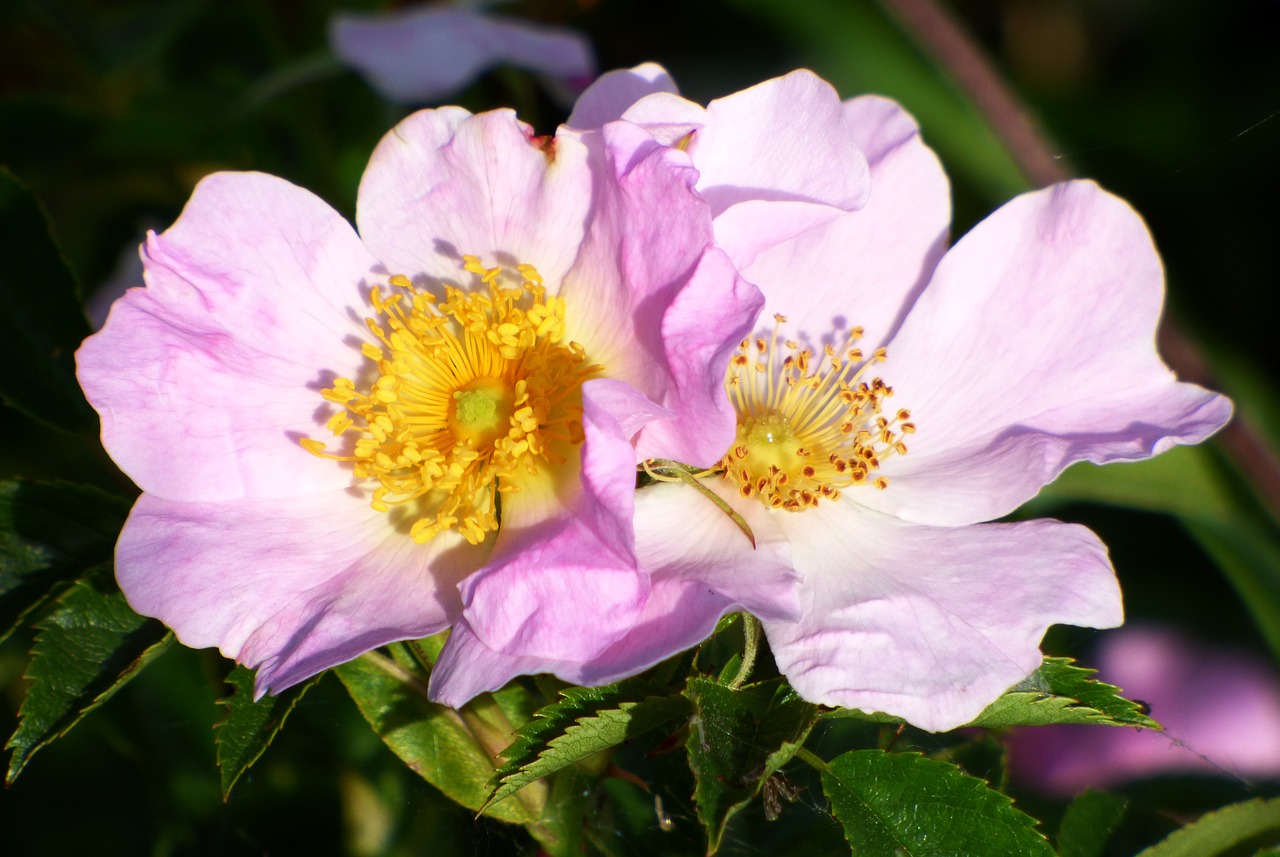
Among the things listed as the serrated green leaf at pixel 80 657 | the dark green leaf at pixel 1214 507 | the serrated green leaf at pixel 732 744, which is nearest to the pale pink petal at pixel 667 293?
the serrated green leaf at pixel 732 744

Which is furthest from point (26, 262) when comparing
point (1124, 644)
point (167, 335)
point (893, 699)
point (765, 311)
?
point (1124, 644)

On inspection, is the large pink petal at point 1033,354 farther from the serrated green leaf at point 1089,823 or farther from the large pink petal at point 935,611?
the serrated green leaf at point 1089,823

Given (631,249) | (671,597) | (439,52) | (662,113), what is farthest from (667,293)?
(439,52)

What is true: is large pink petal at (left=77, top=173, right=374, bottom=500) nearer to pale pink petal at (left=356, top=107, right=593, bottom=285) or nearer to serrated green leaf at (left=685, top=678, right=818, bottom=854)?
pale pink petal at (left=356, top=107, right=593, bottom=285)

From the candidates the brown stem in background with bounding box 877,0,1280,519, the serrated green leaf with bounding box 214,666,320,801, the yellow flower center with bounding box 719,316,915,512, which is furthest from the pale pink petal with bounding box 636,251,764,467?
the brown stem in background with bounding box 877,0,1280,519

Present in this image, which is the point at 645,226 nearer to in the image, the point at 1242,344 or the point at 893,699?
the point at 893,699

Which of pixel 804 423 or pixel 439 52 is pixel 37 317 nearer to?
pixel 439 52
